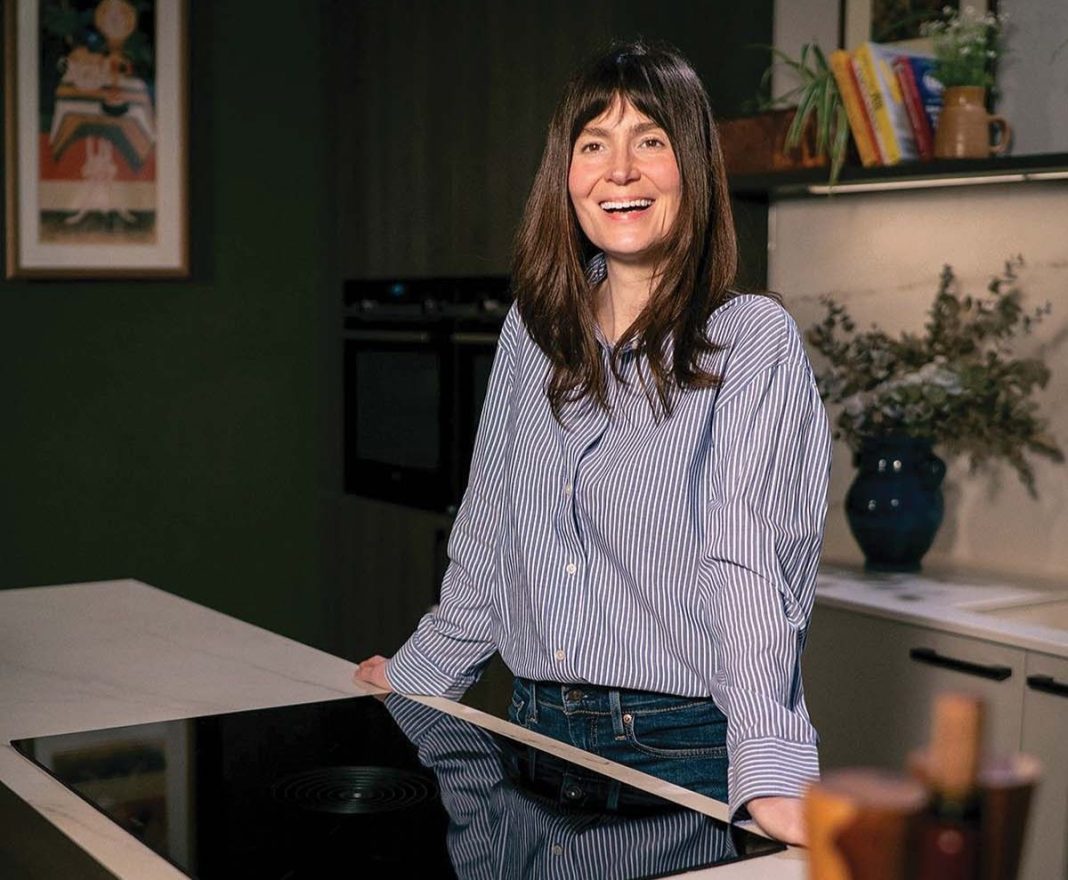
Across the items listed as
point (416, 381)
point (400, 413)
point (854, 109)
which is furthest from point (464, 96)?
point (854, 109)

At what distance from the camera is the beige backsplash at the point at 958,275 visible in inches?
115

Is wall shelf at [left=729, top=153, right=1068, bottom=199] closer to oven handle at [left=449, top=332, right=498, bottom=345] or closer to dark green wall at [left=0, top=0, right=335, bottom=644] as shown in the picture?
oven handle at [left=449, top=332, right=498, bottom=345]

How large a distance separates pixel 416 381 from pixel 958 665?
6.29ft

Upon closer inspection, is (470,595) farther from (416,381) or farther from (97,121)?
(97,121)

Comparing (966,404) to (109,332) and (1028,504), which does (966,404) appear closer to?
(1028,504)

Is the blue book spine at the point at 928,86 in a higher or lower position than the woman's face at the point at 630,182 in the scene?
higher

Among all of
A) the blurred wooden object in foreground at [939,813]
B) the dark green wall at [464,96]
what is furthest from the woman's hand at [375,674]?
the dark green wall at [464,96]

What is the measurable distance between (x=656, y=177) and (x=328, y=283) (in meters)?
3.06

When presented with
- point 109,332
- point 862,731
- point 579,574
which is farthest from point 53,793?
point 109,332

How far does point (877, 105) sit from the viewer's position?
291cm

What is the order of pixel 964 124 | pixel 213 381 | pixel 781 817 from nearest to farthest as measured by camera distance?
pixel 781 817 < pixel 964 124 < pixel 213 381

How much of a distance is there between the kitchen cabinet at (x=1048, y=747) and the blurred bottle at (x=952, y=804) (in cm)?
192

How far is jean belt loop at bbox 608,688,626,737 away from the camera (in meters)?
1.59

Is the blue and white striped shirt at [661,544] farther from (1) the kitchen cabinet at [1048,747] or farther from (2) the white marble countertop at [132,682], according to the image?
(1) the kitchen cabinet at [1048,747]
